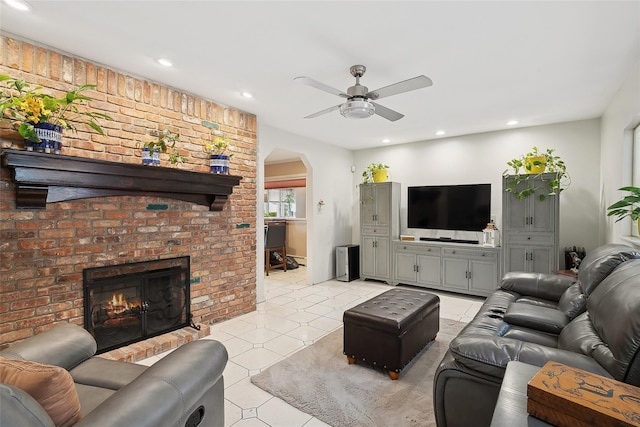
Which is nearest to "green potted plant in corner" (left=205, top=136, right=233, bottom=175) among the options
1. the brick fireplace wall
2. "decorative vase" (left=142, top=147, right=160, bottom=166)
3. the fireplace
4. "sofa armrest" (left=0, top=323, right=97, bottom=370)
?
the brick fireplace wall

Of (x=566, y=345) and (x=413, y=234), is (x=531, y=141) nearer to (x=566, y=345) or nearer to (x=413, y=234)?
(x=413, y=234)

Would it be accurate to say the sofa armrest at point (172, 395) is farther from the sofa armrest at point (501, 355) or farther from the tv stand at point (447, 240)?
the tv stand at point (447, 240)

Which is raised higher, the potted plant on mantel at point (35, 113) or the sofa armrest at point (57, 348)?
the potted plant on mantel at point (35, 113)

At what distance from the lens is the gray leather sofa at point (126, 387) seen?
90 cm

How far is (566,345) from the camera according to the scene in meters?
1.67

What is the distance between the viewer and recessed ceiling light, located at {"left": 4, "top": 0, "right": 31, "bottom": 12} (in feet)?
6.16

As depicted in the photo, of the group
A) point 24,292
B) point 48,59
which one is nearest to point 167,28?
point 48,59

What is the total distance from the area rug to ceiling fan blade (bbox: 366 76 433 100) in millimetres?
2237

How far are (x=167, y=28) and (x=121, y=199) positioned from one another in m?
1.53

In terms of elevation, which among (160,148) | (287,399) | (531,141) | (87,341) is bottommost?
(287,399)

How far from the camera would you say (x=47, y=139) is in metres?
2.23

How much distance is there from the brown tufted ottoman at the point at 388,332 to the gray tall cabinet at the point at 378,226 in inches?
102

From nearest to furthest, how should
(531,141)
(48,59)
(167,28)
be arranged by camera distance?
(167,28) < (48,59) < (531,141)

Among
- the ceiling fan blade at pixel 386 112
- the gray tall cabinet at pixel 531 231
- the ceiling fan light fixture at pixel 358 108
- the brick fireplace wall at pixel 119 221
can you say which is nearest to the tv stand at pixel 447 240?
the gray tall cabinet at pixel 531 231
